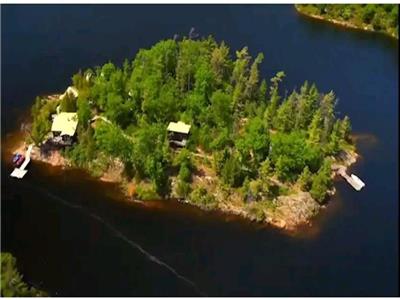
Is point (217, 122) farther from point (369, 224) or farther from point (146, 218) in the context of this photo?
point (369, 224)

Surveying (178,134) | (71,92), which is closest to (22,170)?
(71,92)

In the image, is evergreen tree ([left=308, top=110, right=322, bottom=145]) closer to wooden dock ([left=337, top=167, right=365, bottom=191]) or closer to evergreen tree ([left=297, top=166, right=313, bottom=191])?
wooden dock ([left=337, top=167, right=365, bottom=191])

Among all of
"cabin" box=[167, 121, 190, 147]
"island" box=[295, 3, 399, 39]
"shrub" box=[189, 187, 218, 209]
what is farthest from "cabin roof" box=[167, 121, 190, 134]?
"island" box=[295, 3, 399, 39]

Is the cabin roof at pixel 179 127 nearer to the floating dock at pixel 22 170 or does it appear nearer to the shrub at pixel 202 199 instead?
the shrub at pixel 202 199

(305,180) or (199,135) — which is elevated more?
(199,135)

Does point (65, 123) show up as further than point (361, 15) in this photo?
No

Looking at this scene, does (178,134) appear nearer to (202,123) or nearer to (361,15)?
(202,123)
